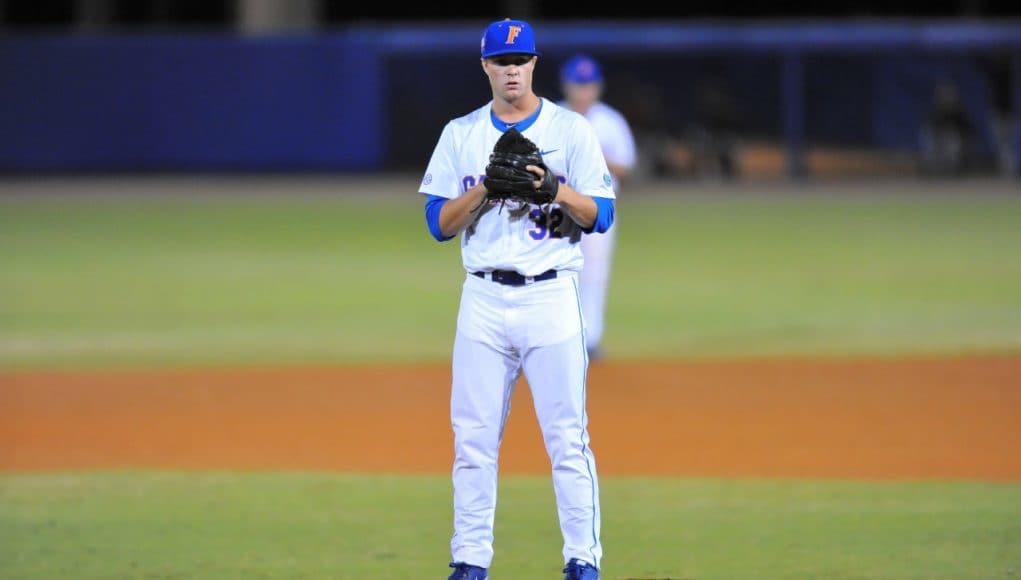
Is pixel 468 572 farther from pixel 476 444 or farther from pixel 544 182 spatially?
pixel 544 182

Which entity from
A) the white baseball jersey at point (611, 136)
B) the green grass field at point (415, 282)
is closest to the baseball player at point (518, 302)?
the white baseball jersey at point (611, 136)

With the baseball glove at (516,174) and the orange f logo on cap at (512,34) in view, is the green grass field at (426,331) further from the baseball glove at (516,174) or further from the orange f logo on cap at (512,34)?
the orange f logo on cap at (512,34)

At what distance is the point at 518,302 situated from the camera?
516cm

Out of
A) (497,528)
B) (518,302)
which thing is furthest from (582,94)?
(518,302)

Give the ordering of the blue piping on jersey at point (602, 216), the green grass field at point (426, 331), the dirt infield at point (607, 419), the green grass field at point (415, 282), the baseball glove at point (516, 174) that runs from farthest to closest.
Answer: the green grass field at point (415, 282), the dirt infield at point (607, 419), the green grass field at point (426, 331), the blue piping on jersey at point (602, 216), the baseball glove at point (516, 174)

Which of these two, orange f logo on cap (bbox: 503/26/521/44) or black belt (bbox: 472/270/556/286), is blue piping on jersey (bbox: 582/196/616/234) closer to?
black belt (bbox: 472/270/556/286)

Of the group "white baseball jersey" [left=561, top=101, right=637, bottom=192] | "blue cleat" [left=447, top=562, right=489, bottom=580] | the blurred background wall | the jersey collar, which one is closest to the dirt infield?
"white baseball jersey" [left=561, top=101, right=637, bottom=192]

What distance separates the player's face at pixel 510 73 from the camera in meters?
5.11

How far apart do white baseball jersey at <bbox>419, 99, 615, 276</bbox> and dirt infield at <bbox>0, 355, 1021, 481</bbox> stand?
283cm

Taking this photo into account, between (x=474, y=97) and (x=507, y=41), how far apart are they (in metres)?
25.3

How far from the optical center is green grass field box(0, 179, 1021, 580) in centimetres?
608

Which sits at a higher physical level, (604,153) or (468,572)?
(604,153)

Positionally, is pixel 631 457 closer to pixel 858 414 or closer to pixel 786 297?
pixel 858 414

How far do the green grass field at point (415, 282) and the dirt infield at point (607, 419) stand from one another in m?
0.78
